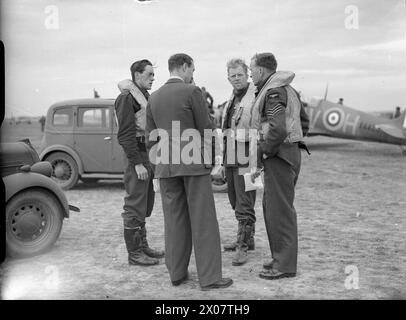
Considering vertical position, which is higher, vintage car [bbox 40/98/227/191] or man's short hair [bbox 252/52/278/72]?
man's short hair [bbox 252/52/278/72]

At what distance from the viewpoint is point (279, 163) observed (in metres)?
4.25

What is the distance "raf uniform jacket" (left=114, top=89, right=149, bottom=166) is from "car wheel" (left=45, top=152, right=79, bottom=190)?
5.00 m

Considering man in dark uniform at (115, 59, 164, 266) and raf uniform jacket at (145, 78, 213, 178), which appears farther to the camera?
man in dark uniform at (115, 59, 164, 266)

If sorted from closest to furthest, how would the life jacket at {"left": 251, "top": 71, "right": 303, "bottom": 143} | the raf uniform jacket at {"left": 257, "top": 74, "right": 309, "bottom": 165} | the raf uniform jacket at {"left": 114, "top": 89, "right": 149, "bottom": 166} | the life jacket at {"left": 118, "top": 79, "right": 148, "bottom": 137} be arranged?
the raf uniform jacket at {"left": 257, "top": 74, "right": 309, "bottom": 165} → the life jacket at {"left": 251, "top": 71, "right": 303, "bottom": 143} → the raf uniform jacket at {"left": 114, "top": 89, "right": 149, "bottom": 166} → the life jacket at {"left": 118, "top": 79, "right": 148, "bottom": 137}

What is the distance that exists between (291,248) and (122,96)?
2119 millimetres

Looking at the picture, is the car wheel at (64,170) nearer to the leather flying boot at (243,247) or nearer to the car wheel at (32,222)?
the car wheel at (32,222)

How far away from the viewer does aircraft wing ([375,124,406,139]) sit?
15.7 meters

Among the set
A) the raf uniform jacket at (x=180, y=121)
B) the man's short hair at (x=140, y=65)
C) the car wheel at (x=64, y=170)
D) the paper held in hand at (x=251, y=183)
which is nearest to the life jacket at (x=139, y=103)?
the man's short hair at (x=140, y=65)

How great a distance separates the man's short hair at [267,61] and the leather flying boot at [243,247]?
63.2 inches

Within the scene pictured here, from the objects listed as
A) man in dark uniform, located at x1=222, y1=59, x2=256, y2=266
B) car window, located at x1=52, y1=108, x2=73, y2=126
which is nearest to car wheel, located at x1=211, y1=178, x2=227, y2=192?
car window, located at x1=52, y1=108, x2=73, y2=126

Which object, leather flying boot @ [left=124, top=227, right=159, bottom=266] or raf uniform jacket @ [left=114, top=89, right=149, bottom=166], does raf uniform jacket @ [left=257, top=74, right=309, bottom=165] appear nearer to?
raf uniform jacket @ [left=114, top=89, right=149, bottom=166]
